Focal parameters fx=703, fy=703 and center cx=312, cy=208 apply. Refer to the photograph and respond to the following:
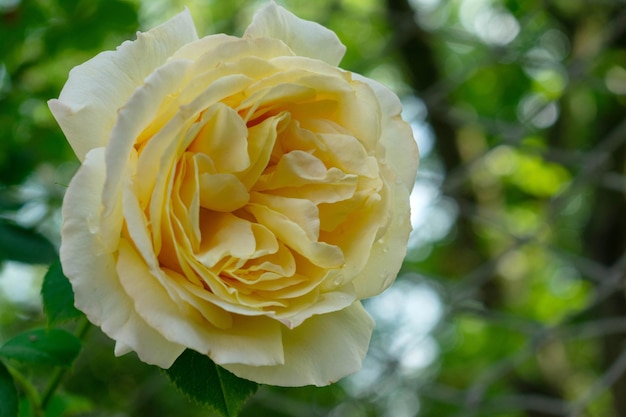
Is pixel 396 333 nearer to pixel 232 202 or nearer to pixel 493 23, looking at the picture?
pixel 493 23

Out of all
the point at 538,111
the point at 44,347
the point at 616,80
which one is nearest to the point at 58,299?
the point at 44,347

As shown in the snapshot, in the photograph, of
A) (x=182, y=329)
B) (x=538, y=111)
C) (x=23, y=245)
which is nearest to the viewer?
(x=182, y=329)

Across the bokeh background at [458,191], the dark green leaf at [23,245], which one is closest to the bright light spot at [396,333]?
the bokeh background at [458,191]

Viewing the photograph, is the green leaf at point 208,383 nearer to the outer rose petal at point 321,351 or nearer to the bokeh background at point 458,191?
the outer rose petal at point 321,351

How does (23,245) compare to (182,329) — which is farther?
(23,245)

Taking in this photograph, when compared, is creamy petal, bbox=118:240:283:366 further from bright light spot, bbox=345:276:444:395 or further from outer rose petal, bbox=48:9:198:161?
bright light spot, bbox=345:276:444:395

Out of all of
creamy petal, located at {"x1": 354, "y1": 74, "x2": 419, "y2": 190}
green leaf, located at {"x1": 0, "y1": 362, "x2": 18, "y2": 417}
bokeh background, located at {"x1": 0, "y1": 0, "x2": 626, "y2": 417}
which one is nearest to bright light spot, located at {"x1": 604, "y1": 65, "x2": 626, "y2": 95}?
bokeh background, located at {"x1": 0, "y1": 0, "x2": 626, "y2": 417}
